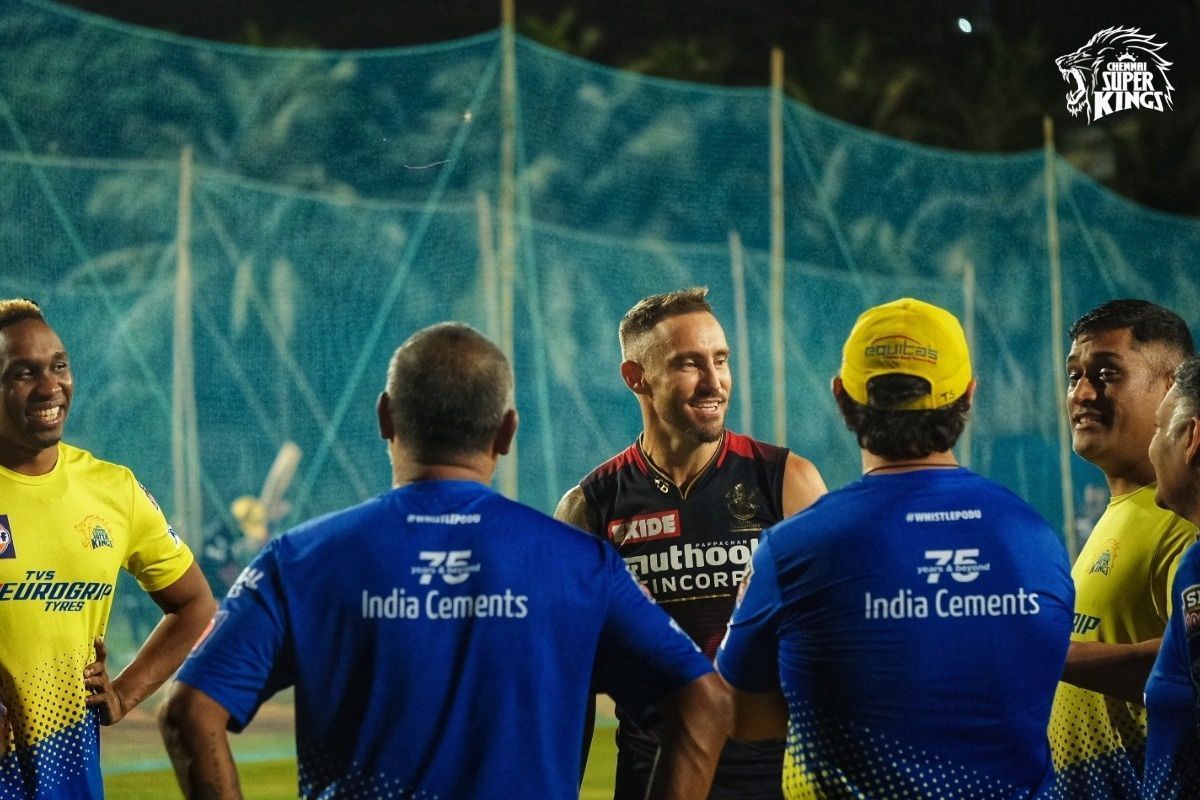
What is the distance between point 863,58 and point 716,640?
75.8 feet

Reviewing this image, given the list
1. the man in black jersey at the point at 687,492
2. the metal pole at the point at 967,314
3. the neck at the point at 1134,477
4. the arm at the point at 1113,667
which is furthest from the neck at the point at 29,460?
the metal pole at the point at 967,314

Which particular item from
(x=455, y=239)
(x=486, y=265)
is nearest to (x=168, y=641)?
(x=486, y=265)

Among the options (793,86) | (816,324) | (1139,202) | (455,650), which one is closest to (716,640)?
(455,650)

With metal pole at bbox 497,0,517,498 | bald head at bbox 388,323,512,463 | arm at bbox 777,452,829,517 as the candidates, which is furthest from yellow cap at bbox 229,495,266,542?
bald head at bbox 388,323,512,463

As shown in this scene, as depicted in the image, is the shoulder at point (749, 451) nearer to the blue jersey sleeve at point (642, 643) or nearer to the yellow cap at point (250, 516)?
the blue jersey sleeve at point (642, 643)

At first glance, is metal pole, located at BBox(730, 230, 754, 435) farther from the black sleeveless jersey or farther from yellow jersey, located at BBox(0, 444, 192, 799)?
yellow jersey, located at BBox(0, 444, 192, 799)

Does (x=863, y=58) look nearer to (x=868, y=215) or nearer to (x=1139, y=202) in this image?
(x=1139, y=202)

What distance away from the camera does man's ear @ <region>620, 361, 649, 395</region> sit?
4309 millimetres

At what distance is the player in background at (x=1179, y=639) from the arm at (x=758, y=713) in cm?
66

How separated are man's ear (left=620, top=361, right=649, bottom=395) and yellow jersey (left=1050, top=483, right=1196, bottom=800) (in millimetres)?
1286

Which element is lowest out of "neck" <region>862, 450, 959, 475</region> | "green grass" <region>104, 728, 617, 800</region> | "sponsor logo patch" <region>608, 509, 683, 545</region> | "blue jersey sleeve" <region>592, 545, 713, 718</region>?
"green grass" <region>104, 728, 617, 800</region>

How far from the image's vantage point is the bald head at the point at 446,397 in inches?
98.3

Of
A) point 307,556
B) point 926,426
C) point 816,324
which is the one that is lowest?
point 307,556

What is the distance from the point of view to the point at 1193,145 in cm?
2258
